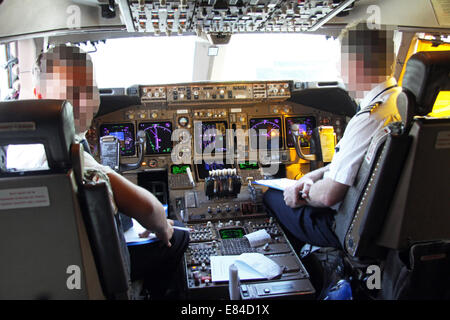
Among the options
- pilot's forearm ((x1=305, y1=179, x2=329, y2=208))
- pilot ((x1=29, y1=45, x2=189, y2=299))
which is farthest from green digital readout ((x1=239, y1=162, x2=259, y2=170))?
pilot ((x1=29, y1=45, x2=189, y2=299))

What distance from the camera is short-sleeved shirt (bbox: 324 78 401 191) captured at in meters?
1.52

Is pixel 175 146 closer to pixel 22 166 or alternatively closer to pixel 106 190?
pixel 22 166

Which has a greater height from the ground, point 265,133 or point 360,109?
point 360,109

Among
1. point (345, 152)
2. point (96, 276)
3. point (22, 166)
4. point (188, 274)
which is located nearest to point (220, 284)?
point (188, 274)

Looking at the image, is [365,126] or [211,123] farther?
[211,123]

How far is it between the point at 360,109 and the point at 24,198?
4.78 feet

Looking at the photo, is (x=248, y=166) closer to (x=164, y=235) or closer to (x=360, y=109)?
(x=360, y=109)

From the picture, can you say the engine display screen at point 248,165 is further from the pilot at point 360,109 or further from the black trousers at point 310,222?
the pilot at point 360,109

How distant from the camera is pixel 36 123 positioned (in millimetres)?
925

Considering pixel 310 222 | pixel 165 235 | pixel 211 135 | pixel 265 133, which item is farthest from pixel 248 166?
pixel 165 235

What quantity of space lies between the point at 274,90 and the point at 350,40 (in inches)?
56.5

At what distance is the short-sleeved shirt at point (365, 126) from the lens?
152cm

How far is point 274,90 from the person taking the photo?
3.09 meters

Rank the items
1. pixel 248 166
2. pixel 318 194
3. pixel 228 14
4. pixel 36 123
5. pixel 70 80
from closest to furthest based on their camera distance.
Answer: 1. pixel 36 123
2. pixel 70 80
3. pixel 318 194
4. pixel 228 14
5. pixel 248 166
